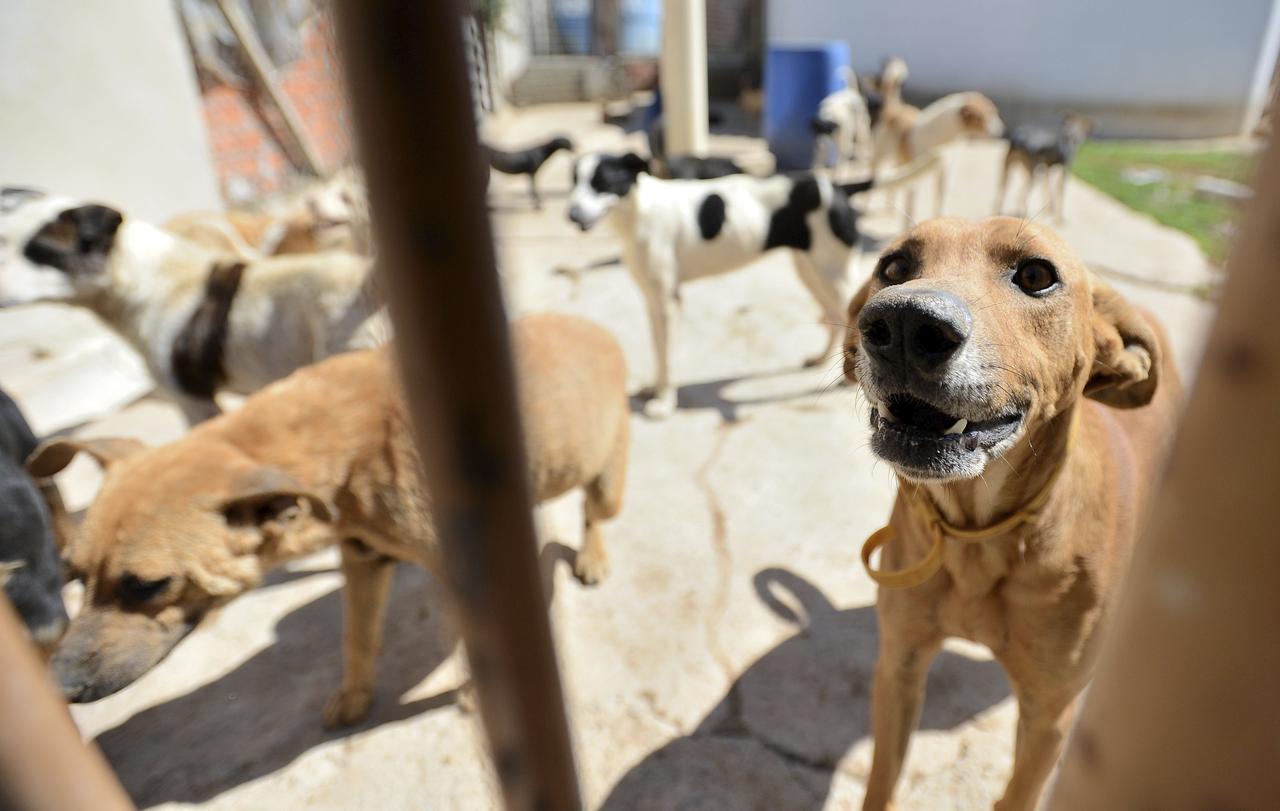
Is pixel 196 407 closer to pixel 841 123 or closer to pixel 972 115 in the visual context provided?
pixel 972 115

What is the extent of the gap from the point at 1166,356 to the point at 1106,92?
13.3 meters

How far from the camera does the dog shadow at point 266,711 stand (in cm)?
218

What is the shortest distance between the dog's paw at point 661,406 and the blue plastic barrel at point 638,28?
59.2 feet

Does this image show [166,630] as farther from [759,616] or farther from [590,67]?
[590,67]

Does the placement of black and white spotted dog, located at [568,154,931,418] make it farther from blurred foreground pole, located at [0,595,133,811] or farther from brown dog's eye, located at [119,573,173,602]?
blurred foreground pole, located at [0,595,133,811]

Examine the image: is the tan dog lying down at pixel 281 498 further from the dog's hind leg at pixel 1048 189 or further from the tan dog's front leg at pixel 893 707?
the dog's hind leg at pixel 1048 189

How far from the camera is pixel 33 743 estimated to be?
0.49m

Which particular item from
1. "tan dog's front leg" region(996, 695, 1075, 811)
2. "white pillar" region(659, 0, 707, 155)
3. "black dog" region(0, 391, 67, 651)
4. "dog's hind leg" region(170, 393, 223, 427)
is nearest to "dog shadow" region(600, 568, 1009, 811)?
"tan dog's front leg" region(996, 695, 1075, 811)

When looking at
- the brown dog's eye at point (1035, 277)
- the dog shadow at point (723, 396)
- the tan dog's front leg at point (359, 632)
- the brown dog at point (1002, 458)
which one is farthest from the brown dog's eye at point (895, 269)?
the dog shadow at point (723, 396)

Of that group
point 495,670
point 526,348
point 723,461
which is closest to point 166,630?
point 526,348

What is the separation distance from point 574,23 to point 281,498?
838 inches

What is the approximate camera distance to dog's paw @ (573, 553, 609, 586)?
2879 millimetres

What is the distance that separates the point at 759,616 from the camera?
2.64m

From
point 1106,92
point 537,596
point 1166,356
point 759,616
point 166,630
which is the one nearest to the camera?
point 537,596
